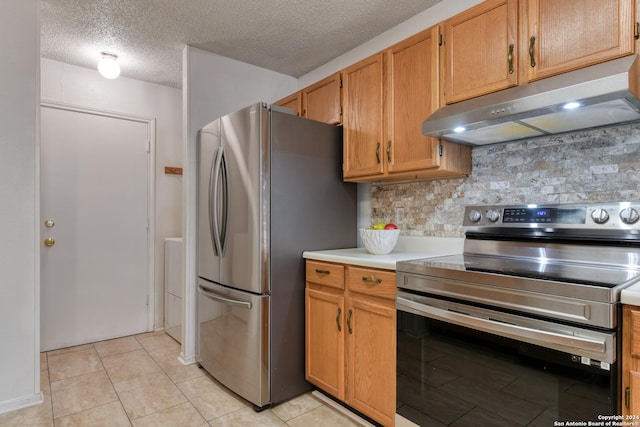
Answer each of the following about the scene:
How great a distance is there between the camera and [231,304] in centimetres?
226

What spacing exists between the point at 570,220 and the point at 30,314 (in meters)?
2.99

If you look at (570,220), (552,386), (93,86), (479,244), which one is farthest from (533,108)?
(93,86)

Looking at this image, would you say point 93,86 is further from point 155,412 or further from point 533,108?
point 533,108

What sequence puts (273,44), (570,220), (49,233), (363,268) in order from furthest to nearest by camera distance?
1. (49,233)
2. (273,44)
3. (363,268)
4. (570,220)

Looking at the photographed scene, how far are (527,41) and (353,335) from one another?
165 cm

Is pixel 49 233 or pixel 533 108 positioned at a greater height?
pixel 533 108

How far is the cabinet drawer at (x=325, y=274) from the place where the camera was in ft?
6.65

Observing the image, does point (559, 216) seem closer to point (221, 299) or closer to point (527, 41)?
point (527, 41)

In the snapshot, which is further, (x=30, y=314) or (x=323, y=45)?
(x=323, y=45)

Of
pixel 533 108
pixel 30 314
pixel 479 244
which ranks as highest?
pixel 533 108

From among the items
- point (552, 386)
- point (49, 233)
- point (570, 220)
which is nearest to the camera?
point (552, 386)

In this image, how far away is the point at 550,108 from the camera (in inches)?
55.3

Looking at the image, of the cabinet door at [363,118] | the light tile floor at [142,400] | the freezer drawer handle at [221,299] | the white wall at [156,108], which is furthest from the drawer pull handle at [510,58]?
the white wall at [156,108]

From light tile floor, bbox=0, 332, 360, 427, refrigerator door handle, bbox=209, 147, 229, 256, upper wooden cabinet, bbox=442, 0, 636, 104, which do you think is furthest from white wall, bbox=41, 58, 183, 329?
upper wooden cabinet, bbox=442, 0, 636, 104
